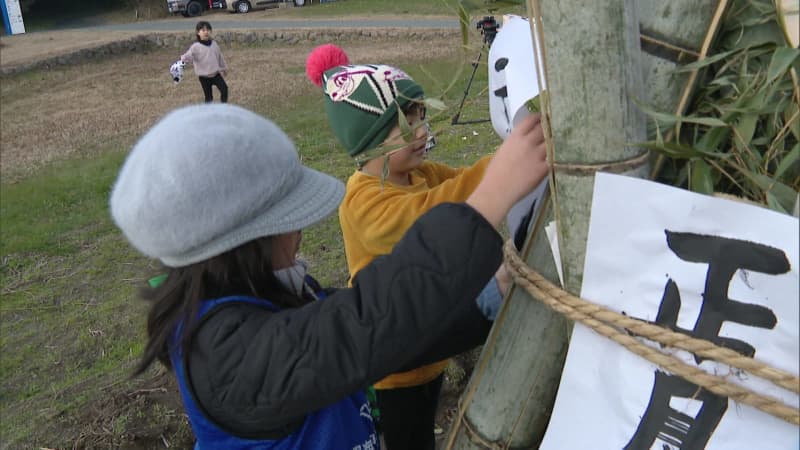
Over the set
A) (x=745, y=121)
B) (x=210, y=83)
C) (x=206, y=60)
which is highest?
(x=745, y=121)

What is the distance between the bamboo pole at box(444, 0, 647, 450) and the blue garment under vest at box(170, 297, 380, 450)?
0.34 m

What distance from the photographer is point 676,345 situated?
2.76ft

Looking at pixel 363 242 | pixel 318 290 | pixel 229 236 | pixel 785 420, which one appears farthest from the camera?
pixel 363 242

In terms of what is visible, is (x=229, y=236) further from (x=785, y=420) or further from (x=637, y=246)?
(x=785, y=420)

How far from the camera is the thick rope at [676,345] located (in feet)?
2.59

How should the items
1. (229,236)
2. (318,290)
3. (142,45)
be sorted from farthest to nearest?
(142,45), (318,290), (229,236)

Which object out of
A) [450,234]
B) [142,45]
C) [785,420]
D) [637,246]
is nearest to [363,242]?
[450,234]

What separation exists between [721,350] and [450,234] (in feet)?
1.26

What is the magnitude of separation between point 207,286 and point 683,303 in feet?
2.55

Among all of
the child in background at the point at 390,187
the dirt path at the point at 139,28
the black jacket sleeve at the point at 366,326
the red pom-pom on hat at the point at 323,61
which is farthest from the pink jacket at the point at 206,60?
the black jacket sleeve at the point at 366,326

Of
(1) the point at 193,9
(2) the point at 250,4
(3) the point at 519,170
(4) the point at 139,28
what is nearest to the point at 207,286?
(3) the point at 519,170

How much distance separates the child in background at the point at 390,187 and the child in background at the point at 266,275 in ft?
1.63

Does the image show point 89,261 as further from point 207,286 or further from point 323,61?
point 207,286

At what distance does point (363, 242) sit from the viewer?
6.27 ft
